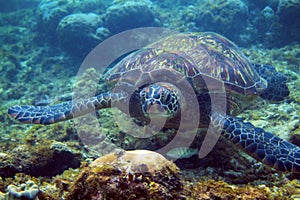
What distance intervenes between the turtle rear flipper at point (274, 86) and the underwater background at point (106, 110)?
17 centimetres

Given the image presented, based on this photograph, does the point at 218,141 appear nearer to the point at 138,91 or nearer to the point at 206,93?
the point at 206,93

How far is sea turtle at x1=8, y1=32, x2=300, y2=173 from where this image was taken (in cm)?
336

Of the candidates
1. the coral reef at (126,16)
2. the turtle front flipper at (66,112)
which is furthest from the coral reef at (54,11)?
the turtle front flipper at (66,112)

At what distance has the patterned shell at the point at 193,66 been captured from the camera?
4078 mm

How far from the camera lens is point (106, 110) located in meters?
5.52

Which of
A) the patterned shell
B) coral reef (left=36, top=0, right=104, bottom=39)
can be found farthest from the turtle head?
coral reef (left=36, top=0, right=104, bottom=39)

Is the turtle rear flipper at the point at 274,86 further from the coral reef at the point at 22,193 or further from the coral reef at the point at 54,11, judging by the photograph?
the coral reef at the point at 54,11

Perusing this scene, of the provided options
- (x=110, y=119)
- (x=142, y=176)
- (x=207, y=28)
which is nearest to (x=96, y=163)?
(x=142, y=176)

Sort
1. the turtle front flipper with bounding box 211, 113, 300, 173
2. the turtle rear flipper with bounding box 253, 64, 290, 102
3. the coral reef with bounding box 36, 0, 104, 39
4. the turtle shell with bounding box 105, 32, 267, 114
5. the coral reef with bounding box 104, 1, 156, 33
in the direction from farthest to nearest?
the coral reef with bounding box 36, 0, 104, 39 < the coral reef with bounding box 104, 1, 156, 33 < the turtle rear flipper with bounding box 253, 64, 290, 102 < the turtle shell with bounding box 105, 32, 267, 114 < the turtle front flipper with bounding box 211, 113, 300, 173

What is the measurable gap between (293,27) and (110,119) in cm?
821

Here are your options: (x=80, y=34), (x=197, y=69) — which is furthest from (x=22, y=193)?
(x=80, y=34)

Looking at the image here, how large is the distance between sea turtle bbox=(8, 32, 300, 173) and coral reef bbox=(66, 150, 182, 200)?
4.95ft

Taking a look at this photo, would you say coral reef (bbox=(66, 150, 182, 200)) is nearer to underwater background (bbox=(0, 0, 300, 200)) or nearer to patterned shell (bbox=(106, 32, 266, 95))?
underwater background (bbox=(0, 0, 300, 200))

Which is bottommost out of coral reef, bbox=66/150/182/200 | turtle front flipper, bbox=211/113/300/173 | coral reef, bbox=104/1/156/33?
coral reef, bbox=66/150/182/200
